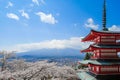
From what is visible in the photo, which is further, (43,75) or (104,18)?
(43,75)

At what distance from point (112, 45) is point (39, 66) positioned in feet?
30.8

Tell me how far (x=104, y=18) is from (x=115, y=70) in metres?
5.51

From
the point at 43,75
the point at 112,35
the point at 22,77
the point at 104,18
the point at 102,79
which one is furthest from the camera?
the point at 43,75

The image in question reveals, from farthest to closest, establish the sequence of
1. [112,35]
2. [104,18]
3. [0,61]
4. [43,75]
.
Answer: [0,61]
[43,75]
[104,18]
[112,35]

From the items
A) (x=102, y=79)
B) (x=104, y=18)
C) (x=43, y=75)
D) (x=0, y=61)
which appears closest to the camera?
(x=102, y=79)

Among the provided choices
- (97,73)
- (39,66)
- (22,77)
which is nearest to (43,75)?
(39,66)

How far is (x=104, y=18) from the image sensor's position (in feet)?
75.8

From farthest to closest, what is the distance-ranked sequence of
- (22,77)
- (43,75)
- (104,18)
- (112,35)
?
(43,75)
(22,77)
(104,18)
(112,35)

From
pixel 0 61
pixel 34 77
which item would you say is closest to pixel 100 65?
pixel 34 77

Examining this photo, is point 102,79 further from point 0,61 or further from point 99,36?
point 0,61

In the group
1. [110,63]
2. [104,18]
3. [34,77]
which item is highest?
[104,18]

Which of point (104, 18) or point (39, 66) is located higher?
point (104, 18)

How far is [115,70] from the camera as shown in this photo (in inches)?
776

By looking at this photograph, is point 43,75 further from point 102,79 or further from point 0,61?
point 0,61
